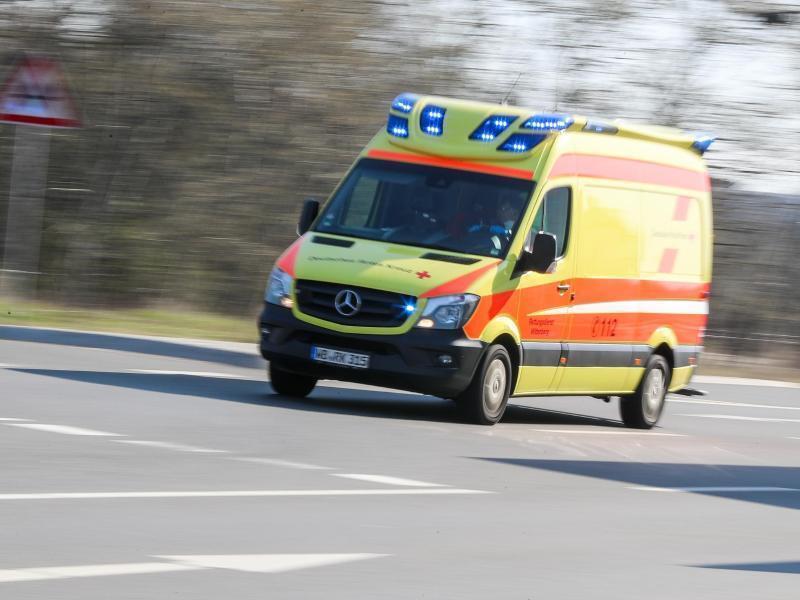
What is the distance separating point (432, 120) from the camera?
14.0 metres

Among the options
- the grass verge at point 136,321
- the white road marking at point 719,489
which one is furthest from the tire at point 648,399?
the grass verge at point 136,321

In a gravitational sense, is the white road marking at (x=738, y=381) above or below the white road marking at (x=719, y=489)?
below

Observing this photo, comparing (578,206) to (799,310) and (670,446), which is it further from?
(799,310)

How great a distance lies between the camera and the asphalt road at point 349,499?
6.50 meters

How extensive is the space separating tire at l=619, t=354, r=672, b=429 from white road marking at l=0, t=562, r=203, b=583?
9.71 meters

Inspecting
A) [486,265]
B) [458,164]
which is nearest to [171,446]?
[486,265]

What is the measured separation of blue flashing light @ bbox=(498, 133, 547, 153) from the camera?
13734 mm

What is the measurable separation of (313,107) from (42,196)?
3.88 metres

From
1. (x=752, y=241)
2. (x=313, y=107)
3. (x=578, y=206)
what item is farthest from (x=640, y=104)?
(x=578, y=206)

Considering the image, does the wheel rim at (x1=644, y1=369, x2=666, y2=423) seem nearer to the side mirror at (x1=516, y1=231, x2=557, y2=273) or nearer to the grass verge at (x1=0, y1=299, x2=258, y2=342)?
the side mirror at (x1=516, y1=231, x2=557, y2=273)

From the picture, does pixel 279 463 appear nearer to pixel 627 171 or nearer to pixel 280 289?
pixel 280 289

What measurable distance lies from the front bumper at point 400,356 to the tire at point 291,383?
24.6 inches

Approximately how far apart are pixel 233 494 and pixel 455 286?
463cm

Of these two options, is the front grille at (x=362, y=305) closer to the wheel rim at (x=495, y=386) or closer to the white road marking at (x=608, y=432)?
the wheel rim at (x=495, y=386)
